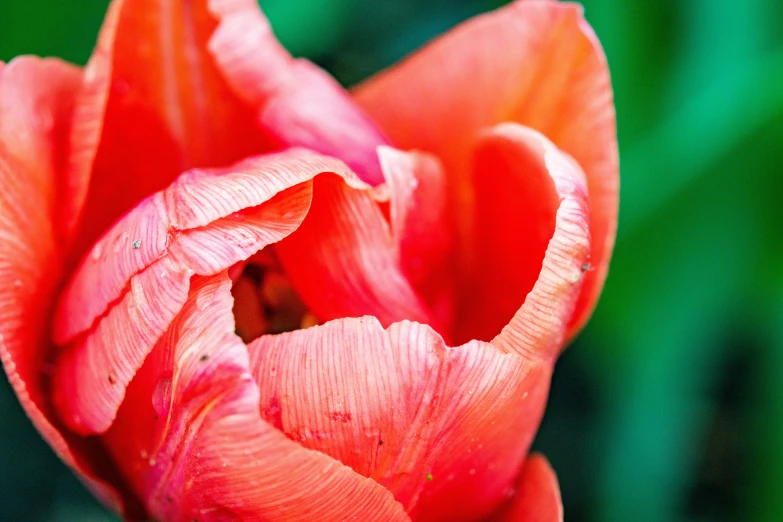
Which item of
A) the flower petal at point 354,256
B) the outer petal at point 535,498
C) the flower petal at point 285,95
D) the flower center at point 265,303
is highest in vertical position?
the flower petal at point 285,95

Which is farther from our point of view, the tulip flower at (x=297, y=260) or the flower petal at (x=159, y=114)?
the flower petal at (x=159, y=114)

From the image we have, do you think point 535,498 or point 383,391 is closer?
point 383,391

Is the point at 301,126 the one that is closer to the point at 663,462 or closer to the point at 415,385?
the point at 415,385

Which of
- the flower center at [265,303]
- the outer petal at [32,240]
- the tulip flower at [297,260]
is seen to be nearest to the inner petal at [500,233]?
the tulip flower at [297,260]

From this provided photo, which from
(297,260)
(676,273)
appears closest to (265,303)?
(297,260)

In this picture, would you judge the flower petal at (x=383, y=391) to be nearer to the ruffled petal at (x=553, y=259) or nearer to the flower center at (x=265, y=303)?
the ruffled petal at (x=553, y=259)

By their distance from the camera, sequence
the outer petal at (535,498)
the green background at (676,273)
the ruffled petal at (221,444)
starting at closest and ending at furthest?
the ruffled petal at (221,444), the outer petal at (535,498), the green background at (676,273)

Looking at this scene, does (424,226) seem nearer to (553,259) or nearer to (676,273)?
(553,259)

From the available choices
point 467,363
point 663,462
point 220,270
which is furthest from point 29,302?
point 663,462
